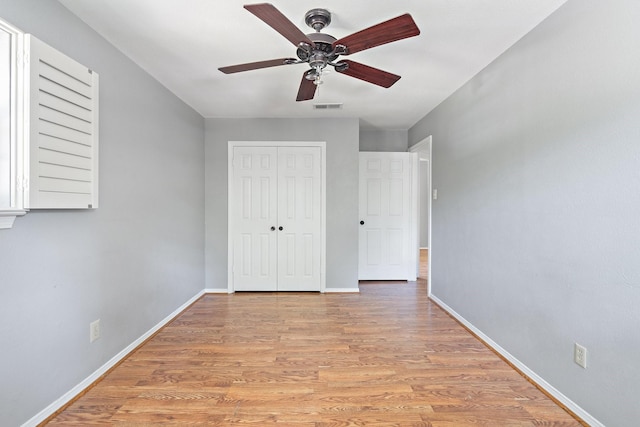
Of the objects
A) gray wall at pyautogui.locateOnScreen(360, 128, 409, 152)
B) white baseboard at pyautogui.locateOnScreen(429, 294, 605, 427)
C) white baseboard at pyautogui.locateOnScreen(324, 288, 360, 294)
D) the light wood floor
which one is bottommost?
the light wood floor

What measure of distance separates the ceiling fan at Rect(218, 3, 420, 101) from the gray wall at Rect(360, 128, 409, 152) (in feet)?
8.20

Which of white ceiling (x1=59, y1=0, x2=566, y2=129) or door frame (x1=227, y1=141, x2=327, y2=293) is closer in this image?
white ceiling (x1=59, y1=0, x2=566, y2=129)

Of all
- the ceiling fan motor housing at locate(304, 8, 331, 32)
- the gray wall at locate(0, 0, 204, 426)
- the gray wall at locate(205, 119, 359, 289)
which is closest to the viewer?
the gray wall at locate(0, 0, 204, 426)

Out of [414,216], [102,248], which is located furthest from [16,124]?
Result: [414,216]

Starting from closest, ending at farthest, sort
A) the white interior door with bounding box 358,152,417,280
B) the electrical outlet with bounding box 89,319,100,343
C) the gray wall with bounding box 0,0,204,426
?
the gray wall with bounding box 0,0,204,426
the electrical outlet with bounding box 89,319,100,343
the white interior door with bounding box 358,152,417,280

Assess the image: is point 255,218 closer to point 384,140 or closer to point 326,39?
point 384,140

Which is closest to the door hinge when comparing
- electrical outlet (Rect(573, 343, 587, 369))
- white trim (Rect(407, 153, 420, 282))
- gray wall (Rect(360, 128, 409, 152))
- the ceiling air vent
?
the ceiling air vent

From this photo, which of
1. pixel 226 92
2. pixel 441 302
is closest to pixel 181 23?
pixel 226 92

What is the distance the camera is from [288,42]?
2090 millimetres

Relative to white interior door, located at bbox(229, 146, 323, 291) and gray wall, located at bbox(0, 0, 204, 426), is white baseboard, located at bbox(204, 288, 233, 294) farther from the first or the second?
gray wall, located at bbox(0, 0, 204, 426)

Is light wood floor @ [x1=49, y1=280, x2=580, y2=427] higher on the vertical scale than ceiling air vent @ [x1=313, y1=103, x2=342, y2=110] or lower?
lower

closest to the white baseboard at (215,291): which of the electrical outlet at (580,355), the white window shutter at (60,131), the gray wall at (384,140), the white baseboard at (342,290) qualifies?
the white baseboard at (342,290)

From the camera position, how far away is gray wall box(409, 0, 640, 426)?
1.39m

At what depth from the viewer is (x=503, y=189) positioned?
2254 mm
